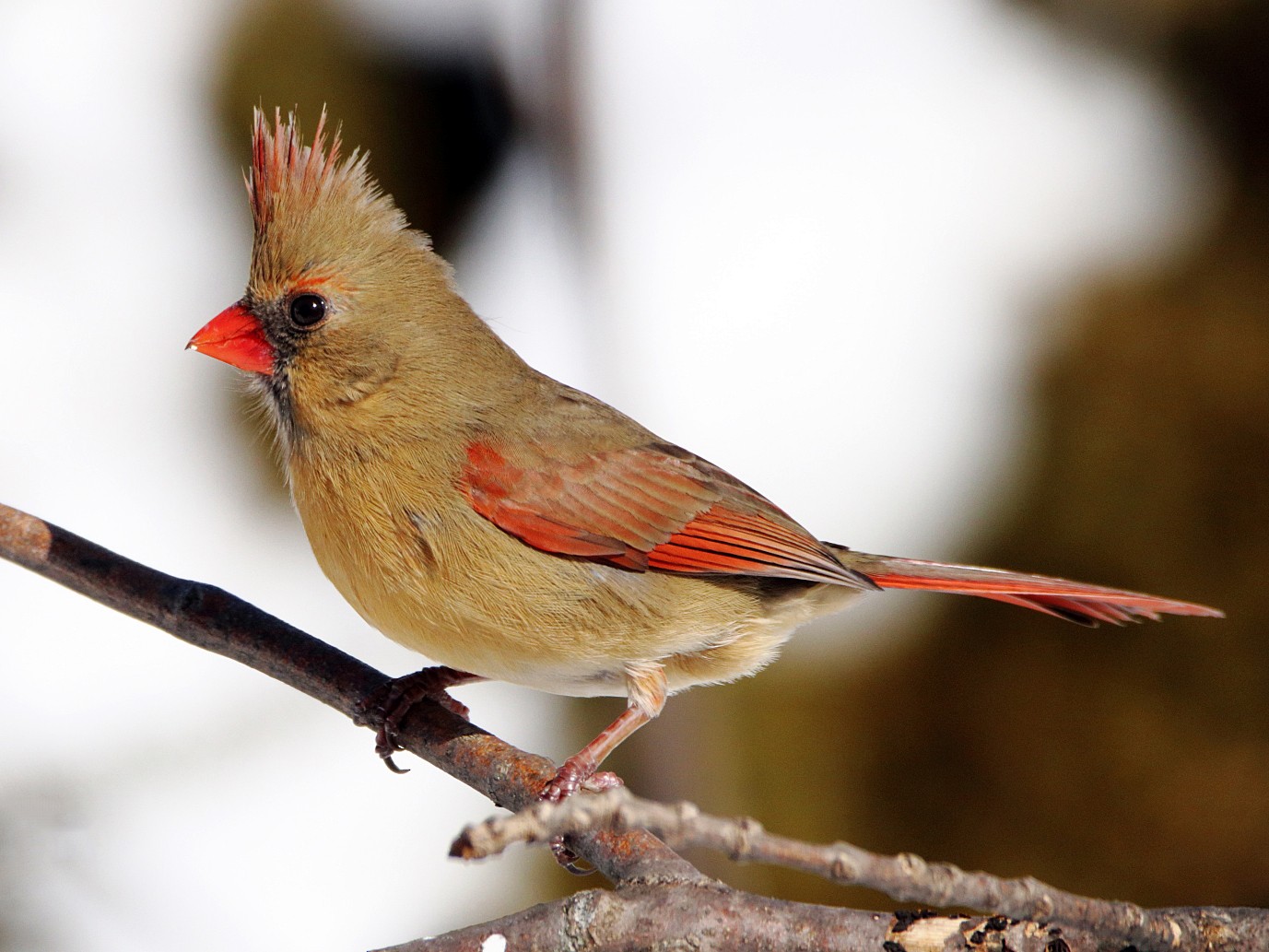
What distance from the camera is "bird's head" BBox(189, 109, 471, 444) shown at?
2246 millimetres

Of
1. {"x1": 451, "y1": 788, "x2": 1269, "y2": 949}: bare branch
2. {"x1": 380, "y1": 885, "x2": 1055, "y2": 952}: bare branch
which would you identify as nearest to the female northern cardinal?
{"x1": 380, "y1": 885, "x2": 1055, "y2": 952}: bare branch

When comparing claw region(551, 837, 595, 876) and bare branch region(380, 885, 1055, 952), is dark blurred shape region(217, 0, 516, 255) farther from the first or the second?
bare branch region(380, 885, 1055, 952)

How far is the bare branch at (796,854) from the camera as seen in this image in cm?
112

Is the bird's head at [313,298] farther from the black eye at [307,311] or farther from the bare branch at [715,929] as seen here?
the bare branch at [715,929]

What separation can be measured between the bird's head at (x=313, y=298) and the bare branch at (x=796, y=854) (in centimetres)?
125

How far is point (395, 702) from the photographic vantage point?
226 cm

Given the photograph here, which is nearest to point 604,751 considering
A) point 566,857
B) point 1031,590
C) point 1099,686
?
point 566,857

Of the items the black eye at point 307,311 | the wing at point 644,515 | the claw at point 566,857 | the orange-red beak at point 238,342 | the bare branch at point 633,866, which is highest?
the black eye at point 307,311

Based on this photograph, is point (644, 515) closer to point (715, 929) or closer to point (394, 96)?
point (715, 929)

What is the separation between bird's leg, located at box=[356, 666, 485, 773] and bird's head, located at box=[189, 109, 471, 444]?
1.50 feet

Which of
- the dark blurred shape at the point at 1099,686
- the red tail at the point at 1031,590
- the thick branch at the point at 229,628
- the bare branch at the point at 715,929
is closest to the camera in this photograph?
the bare branch at the point at 715,929

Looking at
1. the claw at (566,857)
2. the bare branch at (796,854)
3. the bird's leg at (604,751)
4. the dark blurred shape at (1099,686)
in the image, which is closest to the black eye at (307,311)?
the bird's leg at (604,751)

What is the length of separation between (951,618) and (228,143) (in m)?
3.01

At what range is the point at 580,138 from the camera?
160 inches
